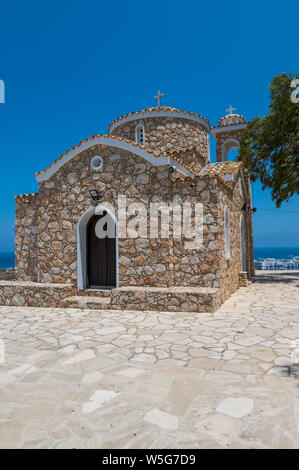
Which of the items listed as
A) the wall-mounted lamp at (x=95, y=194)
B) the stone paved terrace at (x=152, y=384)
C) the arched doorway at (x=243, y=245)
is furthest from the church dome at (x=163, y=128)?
the stone paved terrace at (x=152, y=384)

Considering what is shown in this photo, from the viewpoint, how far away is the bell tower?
16938mm

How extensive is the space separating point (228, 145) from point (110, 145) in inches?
399

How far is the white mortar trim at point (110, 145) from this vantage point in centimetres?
901

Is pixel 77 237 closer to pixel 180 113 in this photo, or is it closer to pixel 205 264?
pixel 205 264

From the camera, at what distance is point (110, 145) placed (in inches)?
378

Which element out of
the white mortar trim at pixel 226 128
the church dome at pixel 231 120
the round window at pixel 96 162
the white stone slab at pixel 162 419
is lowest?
the white stone slab at pixel 162 419

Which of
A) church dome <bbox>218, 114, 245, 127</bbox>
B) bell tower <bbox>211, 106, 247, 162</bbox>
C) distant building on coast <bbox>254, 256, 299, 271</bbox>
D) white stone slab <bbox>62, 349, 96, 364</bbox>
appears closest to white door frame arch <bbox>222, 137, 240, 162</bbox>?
bell tower <bbox>211, 106, 247, 162</bbox>

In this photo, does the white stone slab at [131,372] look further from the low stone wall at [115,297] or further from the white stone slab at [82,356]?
the low stone wall at [115,297]

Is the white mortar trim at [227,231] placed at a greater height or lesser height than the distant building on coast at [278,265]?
greater

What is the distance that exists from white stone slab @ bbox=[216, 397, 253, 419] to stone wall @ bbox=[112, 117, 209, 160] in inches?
442

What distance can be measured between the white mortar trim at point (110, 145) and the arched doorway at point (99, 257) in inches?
86.4

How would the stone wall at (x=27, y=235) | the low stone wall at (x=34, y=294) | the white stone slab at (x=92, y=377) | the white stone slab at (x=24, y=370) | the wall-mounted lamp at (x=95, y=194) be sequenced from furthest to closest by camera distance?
the stone wall at (x=27, y=235), the wall-mounted lamp at (x=95, y=194), the low stone wall at (x=34, y=294), the white stone slab at (x=24, y=370), the white stone slab at (x=92, y=377)

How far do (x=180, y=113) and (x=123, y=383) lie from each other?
12232mm

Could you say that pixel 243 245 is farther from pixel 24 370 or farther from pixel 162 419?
pixel 162 419
